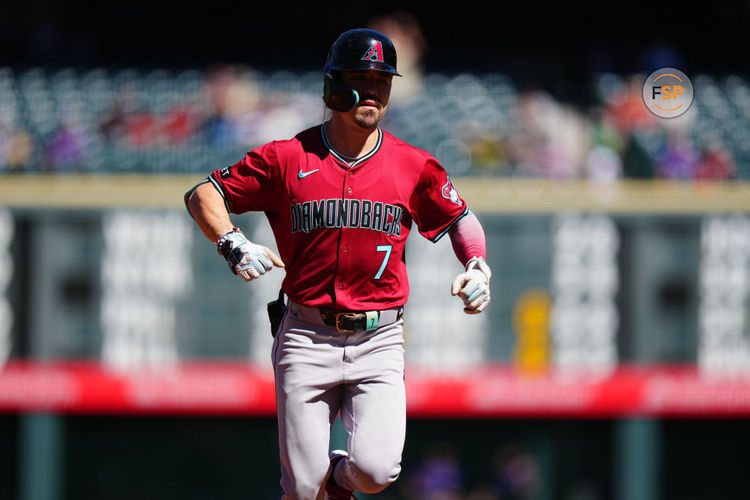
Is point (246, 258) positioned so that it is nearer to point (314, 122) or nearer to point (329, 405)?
point (329, 405)

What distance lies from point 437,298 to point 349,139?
7167mm

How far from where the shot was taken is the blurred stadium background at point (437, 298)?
11.0 m

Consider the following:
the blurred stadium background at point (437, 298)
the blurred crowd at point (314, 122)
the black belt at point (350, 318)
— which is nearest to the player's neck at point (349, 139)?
the black belt at point (350, 318)

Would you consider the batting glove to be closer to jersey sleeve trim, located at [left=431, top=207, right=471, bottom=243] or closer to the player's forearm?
the player's forearm

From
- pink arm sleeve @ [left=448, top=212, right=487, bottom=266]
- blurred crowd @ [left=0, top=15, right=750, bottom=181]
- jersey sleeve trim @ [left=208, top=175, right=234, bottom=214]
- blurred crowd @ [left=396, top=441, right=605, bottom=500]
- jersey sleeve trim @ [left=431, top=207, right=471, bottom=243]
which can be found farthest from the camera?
blurred crowd @ [left=396, top=441, right=605, bottom=500]

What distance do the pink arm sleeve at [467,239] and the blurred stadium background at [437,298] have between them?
19.9 feet

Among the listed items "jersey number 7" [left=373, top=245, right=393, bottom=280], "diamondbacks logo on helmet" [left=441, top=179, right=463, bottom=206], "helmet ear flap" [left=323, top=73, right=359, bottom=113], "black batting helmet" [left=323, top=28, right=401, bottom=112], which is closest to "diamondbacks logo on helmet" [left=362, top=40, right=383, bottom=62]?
"black batting helmet" [left=323, top=28, right=401, bottom=112]

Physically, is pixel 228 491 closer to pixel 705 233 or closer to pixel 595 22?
pixel 705 233

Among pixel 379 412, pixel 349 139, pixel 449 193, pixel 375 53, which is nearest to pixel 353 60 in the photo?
pixel 375 53

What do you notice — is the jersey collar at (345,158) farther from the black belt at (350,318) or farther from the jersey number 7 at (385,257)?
the black belt at (350,318)

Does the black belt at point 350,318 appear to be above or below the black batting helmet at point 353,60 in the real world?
below

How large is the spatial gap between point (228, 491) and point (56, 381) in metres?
2.76

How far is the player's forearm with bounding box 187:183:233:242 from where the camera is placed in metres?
3.98

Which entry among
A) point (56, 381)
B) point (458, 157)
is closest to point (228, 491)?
point (56, 381)
